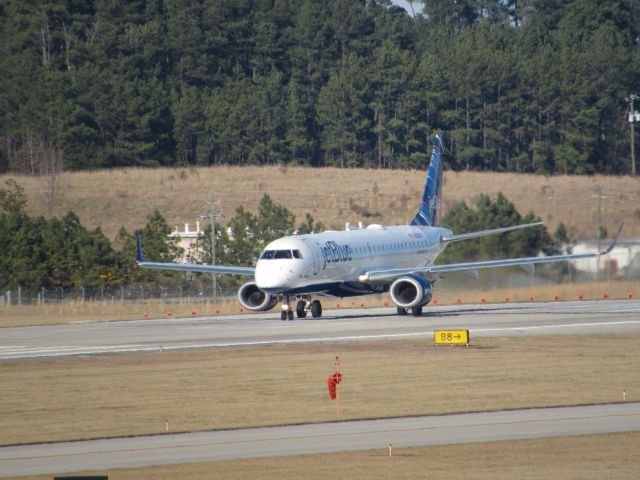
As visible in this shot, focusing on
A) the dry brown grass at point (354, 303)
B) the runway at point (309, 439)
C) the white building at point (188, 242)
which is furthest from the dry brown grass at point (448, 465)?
the white building at point (188, 242)

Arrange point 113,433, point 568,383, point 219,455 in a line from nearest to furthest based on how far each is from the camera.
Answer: point 219,455, point 113,433, point 568,383

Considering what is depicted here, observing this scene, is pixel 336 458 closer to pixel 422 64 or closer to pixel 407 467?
pixel 407 467

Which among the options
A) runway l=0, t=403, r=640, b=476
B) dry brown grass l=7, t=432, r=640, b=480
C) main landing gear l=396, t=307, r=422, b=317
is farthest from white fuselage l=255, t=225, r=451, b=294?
dry brown grass l=7, t=432, r=640, b=480

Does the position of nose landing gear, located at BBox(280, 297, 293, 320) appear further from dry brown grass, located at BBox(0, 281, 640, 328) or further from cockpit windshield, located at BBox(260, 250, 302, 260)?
dry brown grass, located at BBox(0, 281, 640, 328)

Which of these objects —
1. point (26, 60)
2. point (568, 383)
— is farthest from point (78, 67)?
point (568, 383)

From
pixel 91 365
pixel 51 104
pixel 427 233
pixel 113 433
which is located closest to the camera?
pixel 113 433

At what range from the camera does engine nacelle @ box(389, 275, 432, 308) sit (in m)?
54.0

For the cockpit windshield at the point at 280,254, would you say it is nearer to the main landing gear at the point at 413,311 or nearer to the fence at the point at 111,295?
the main landing gear at the point at 413,311

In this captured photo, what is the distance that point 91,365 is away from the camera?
36906mm

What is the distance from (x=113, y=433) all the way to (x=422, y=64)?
393 ft

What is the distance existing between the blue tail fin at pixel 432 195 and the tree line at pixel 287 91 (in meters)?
66.0

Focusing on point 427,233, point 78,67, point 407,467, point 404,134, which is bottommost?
point 407,467

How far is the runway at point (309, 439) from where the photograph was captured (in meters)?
21.4

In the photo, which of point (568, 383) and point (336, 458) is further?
point (568, 383)
